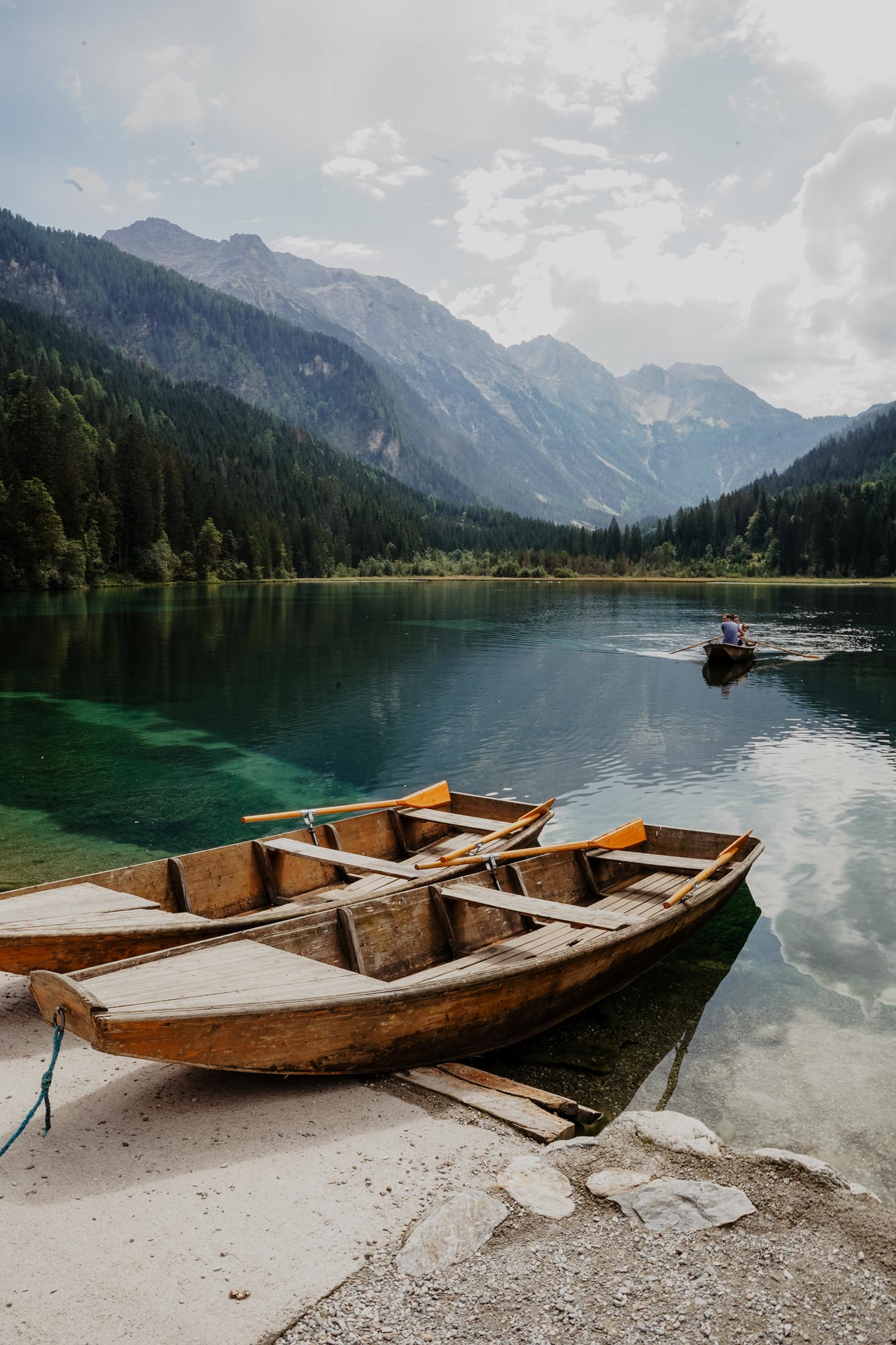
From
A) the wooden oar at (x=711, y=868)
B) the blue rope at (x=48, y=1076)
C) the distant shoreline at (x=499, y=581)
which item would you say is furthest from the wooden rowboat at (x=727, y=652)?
the distant shoreline at (x=499, y=581)

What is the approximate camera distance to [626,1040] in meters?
9.71

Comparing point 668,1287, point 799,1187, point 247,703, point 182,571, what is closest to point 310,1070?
point 668,1287

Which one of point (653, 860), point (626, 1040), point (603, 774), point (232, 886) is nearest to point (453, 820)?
point (653, 860)

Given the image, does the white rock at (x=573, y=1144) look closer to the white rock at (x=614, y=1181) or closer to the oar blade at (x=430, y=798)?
the white rock at (x=614, y=1181)

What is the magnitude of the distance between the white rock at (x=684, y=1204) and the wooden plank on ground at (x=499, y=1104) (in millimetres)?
1254

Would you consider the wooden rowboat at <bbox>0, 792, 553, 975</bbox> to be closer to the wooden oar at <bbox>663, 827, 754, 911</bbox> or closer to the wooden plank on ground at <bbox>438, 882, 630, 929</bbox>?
the wooden plank on ground at <bbox>438, 882, 630, 929</bbox>

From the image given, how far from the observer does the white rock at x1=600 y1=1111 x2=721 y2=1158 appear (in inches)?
269

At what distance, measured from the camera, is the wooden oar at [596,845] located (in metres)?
11.4

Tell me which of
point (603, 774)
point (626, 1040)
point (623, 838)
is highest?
point (623, 838)

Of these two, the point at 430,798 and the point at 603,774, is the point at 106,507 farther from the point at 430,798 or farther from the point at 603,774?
the point at 430,798

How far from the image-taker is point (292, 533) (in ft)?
570

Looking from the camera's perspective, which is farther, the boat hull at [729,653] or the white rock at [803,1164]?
the boat hull at [729,653]

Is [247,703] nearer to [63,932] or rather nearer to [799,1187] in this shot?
[63,932]

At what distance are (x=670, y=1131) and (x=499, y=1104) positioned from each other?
4.90 ft
